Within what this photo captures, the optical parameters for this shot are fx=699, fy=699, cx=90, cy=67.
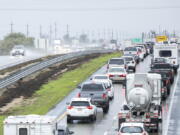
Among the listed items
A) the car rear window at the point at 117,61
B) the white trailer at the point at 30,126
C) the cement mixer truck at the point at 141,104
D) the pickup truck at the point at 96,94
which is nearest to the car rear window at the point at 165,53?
the car rear window at the point at 117,61

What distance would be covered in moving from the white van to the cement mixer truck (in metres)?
33.7

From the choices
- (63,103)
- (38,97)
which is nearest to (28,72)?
(38,97)

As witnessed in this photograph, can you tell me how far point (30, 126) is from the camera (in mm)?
29547

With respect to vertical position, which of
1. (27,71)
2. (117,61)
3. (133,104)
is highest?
(117,61)

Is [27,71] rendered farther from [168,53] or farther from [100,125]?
[100,125]

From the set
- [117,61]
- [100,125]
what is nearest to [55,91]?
[117,61]

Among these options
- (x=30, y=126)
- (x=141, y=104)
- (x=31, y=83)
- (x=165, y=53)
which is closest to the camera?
(x=30, y=126)

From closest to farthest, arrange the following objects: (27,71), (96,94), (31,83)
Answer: (96,94)
(31,83)
(27,71)

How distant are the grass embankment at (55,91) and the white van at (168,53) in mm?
7808

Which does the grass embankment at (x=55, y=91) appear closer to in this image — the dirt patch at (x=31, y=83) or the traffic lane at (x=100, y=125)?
the dirt patch at (x=31, y=83)

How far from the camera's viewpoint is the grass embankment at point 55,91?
49178 millimetres

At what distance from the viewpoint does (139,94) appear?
38.8 m

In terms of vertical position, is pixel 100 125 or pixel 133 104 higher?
pixel 133 104

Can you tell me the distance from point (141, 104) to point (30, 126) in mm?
10582
